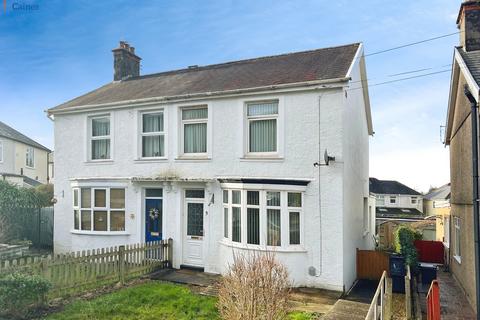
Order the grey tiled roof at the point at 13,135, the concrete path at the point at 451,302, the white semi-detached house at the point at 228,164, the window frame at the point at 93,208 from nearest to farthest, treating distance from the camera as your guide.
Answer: the concrete path at the point at 451,302 → the white semi-detached house at the point at 228,164 → the window frame at the point at 93,208 → the grey tiled roof at the point at 13,135

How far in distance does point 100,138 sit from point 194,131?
15.8ft

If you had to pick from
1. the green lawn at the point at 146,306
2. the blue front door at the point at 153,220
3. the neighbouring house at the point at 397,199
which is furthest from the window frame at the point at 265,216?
the neighbouring house at the point at 397,199

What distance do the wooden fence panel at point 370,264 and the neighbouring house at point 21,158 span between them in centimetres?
2751

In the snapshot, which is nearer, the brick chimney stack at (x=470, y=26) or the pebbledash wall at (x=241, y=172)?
the pebbledash wall at (x=241, y=172)

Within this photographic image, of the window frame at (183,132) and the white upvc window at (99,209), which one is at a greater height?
the window frame at (183,132)

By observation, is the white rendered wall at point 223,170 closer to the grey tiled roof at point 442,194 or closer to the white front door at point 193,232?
the white front door at point 193,232

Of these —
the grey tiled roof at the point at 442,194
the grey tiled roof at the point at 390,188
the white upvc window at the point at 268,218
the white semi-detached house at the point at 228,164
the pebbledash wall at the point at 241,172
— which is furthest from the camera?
the grey tiled roof at the point at 390,188

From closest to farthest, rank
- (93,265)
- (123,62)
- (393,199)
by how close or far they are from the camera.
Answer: (93,265)
(123,62)
(393,199)

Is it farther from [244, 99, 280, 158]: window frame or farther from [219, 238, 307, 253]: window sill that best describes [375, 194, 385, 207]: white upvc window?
[219, 238, 307, 253]: window sill

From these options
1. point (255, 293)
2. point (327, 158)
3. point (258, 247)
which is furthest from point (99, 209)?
point (255, 293)

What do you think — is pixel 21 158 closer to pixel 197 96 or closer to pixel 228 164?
pixel 197 96

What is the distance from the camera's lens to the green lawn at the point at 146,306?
27.2 feet

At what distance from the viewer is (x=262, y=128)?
41.1ft

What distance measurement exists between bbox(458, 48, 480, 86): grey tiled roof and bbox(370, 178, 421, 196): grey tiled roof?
49.1 m
